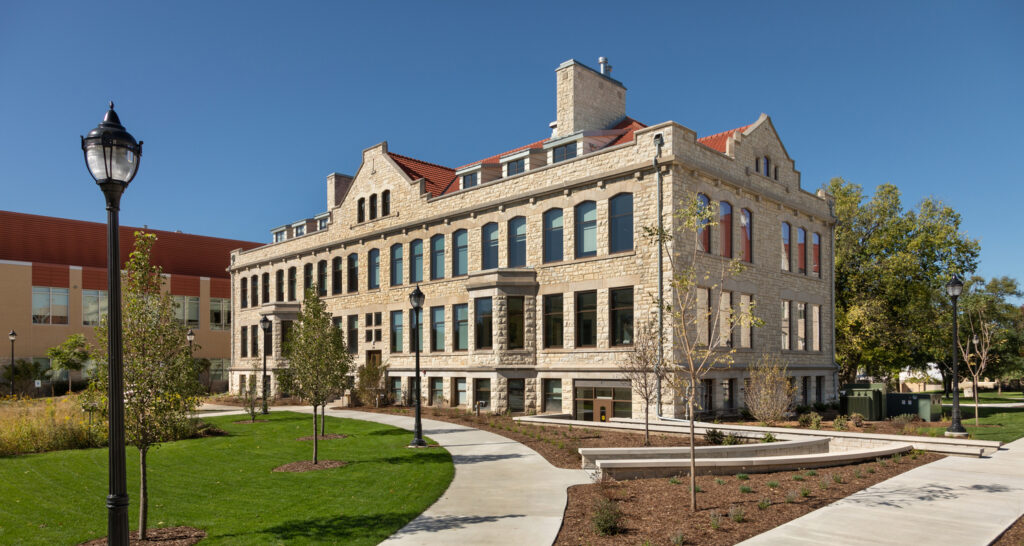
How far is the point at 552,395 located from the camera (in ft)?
90.5

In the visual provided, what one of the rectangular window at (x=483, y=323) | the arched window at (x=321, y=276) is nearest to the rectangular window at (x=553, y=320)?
the rectangular window at (x=483, y=323)

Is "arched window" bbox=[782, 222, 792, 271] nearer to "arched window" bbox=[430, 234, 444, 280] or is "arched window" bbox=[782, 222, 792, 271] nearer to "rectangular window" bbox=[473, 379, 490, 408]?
"rectangular window" bbox=[473, 379, 490, 408]

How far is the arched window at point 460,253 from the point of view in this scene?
32.2 metres

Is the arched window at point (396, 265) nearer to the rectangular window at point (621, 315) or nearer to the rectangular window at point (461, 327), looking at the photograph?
the rectangular window at point (461, 327)

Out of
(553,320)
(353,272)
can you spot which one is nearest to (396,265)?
(353,272)

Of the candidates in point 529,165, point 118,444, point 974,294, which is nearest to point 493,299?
point 529,165

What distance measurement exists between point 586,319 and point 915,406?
43.1ft

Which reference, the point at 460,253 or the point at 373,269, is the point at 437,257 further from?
the point at 373,269

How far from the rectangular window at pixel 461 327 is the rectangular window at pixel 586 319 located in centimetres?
686

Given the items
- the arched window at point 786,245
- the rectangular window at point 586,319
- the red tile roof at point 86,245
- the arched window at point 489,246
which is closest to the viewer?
the rectangular window at point 586,319

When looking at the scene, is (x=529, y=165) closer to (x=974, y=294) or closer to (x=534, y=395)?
(x=534, y=395)

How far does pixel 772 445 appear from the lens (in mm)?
15570

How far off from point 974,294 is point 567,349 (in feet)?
142

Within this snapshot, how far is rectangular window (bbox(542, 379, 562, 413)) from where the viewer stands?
27312 millimetres
